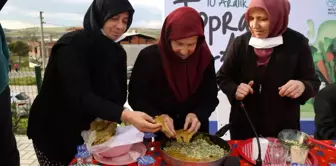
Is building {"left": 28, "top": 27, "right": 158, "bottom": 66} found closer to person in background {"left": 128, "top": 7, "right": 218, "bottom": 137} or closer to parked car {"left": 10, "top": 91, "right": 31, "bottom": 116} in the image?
person in background {"left": 128, "top": 7, "right": 218, "bottom": 137}

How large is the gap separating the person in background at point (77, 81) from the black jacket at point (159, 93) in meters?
0.11

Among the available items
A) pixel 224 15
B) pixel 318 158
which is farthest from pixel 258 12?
pixel 224 15

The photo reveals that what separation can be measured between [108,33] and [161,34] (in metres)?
0.27

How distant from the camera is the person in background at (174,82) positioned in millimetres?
1406

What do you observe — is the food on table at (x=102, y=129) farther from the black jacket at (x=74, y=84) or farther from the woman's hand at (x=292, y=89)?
the woman's hand at (x=292, y=89)

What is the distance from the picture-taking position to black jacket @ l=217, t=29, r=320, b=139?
59.5 inches

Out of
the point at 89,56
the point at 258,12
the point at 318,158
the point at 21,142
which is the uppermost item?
the point at 258,12

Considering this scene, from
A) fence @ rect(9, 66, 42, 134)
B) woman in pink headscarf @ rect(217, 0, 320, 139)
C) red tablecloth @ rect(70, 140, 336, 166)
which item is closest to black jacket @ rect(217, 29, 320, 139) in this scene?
woman in pink headscarf @ rect(217, 0, 320, 139)

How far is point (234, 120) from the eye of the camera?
65.5 inches

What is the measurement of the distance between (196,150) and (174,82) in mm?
396

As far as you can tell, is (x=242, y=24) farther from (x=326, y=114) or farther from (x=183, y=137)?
(x=183, y=137)

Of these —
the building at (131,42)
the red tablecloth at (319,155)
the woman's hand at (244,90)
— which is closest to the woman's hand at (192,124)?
the red tablecloth at (319,155)

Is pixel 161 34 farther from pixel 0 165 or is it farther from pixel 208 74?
pixel 0 165

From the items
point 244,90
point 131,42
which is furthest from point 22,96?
point 244,90
